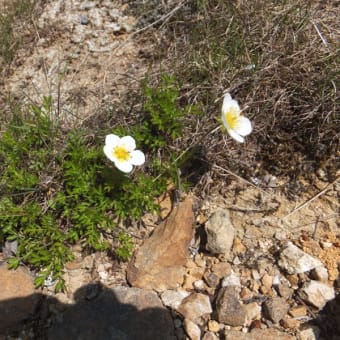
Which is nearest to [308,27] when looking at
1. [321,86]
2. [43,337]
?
[321,86]

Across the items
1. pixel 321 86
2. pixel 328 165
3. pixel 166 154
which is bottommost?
pixel 328 165

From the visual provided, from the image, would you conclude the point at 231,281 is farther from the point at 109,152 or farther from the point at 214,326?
the point at 109,152

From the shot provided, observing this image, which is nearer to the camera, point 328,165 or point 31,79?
point 328,165

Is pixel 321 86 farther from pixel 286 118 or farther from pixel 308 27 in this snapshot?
pixel 308 27

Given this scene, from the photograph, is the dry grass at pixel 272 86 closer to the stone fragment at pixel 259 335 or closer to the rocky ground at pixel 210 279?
the rocky ground at pixel 210 279

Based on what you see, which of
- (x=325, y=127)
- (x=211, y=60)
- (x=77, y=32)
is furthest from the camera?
(x=77, y=32)

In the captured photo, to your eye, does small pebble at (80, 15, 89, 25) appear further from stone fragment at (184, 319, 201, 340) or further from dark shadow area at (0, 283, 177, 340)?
stone fragment at (184, 319, 201, 340)
